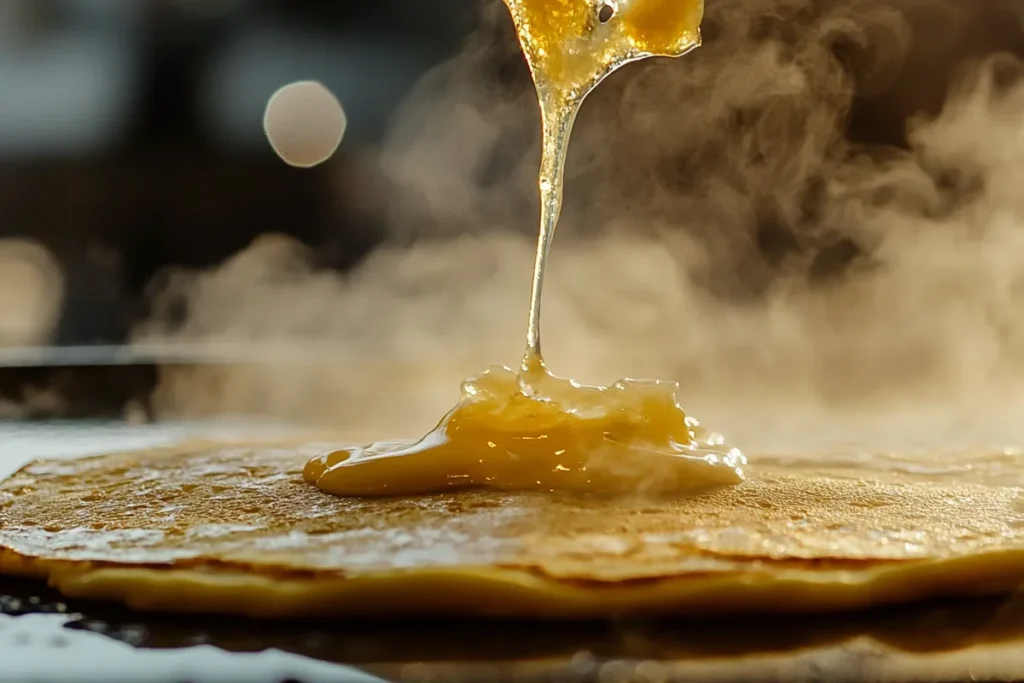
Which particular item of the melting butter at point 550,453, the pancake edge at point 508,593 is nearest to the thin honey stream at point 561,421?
the melting butter at point 550,453

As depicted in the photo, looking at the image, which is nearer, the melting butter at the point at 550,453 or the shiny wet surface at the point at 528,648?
the shiny wet surface at the point at 528,648

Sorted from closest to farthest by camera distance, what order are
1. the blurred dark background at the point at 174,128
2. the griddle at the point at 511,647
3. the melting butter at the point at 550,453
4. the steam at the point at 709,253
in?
1. the griddle at the point at 511,647
2. the melting butter at the point at 550,453
3. the steam at the point at 709,253
4. the blurred dark background at the point at 174,128

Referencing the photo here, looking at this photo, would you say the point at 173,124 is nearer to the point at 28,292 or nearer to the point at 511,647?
the point at 28,292

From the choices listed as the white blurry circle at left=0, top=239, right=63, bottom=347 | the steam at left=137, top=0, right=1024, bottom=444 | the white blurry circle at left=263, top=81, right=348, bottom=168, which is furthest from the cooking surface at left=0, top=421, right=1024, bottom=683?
the white blurry circle at left=0, top=239, right=63, bottom=347

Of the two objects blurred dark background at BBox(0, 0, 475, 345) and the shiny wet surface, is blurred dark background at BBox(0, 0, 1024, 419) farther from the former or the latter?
the shiny wet surface

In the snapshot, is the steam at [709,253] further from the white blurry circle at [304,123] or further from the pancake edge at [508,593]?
the pancake edge at [508,593]
